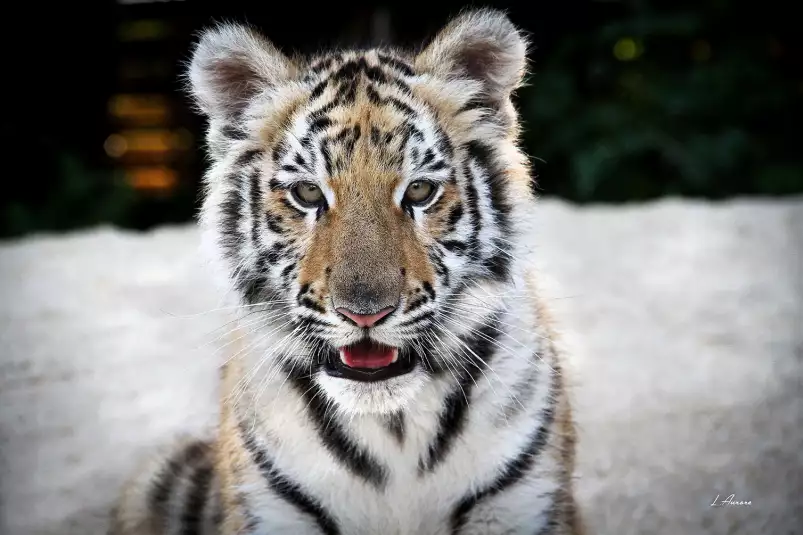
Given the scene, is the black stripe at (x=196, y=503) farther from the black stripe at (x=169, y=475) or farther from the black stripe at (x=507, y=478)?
the black stripe at (x=507, y=478)

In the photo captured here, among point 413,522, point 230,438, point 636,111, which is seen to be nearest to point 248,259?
point 230,438

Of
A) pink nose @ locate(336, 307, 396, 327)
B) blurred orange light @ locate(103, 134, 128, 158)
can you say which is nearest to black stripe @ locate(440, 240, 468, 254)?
pink nose @ locate(336, 307, 396, 327)

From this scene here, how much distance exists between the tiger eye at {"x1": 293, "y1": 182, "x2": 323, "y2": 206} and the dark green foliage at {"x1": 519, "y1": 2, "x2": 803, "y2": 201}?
45cm

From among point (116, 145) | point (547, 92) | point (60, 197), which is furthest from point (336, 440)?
point (60, 197)

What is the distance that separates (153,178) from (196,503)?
0.61 metres

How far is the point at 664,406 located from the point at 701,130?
0.67 m

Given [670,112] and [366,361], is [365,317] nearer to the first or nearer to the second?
[366,361]

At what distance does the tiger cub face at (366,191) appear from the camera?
2.97ft

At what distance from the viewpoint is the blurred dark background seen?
1261 millimetres

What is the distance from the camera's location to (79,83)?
1451mm

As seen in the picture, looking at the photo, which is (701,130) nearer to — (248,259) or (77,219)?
(248,259)

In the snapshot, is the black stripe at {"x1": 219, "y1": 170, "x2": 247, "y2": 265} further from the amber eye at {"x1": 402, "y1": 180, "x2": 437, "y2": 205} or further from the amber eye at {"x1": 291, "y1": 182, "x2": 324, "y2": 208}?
the amber eye at {"x1": 402, "y1": 180, "x2": 437, "y2": 205}

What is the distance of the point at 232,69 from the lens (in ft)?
3.16
